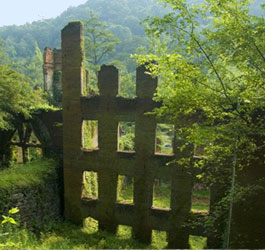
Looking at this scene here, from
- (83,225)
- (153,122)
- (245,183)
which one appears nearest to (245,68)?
(245,183)

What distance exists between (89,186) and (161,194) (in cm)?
744

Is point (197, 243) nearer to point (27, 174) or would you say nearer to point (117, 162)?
point (117, 162)

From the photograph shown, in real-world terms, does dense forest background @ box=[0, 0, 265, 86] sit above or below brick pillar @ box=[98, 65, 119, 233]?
above

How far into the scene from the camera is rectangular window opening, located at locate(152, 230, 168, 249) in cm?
1252

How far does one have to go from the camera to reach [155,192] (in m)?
20.6

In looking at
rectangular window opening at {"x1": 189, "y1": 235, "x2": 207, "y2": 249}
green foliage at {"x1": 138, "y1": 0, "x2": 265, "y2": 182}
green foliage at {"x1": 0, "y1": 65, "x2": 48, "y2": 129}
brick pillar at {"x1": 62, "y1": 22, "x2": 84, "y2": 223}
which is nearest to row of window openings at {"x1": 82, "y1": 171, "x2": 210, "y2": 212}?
brick pillar at {"x1": 62, "y1": 22, "x2": 84, "y2": 223}

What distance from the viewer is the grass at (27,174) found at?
36.6 ft

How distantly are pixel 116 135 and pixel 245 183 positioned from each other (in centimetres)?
629

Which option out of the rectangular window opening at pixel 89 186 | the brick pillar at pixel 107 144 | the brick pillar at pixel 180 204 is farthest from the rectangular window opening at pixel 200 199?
the rectangular window opening at pixel 89 186

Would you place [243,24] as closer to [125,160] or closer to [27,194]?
[125,160]

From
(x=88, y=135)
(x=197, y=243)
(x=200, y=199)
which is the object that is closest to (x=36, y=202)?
(x=88, y=135)

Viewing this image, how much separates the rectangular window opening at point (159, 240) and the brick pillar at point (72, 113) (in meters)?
4.12

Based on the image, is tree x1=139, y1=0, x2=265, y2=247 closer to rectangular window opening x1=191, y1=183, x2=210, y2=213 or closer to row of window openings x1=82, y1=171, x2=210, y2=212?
row of window openings x1=82, y1=171, x2=210, y2=212

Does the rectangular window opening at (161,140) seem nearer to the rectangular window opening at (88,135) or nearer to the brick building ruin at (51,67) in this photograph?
the rectangular window opening at (88,135)
